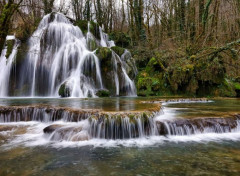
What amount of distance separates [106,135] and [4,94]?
13477 mm

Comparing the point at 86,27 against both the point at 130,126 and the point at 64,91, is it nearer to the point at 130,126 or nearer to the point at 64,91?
the point at 64,91

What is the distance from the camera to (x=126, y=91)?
1415cm

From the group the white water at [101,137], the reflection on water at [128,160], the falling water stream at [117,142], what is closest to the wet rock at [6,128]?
the falling water stream at [117,142]

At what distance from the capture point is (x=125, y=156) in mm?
3027

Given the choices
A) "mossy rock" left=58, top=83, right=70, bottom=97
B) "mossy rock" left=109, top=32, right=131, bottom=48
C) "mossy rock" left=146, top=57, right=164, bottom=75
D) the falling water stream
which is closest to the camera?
the falling water stream

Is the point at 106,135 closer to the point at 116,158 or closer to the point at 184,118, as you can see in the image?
the point at 116,158

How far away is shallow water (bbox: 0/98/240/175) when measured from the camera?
2.50m

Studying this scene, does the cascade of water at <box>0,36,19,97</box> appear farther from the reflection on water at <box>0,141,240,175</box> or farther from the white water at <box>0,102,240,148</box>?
the reflection on water at <box>0,141,240,175</box>

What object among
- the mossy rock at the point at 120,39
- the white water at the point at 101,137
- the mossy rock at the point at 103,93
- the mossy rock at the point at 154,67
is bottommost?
the white water at the point at 101,137

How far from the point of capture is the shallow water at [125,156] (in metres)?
2.50

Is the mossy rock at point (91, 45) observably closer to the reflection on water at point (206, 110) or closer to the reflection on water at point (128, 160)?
the reflection on water at point (206, 110)

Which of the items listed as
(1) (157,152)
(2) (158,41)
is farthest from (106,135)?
(2) (158,41)

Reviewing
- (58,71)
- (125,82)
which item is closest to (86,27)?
(58,71)

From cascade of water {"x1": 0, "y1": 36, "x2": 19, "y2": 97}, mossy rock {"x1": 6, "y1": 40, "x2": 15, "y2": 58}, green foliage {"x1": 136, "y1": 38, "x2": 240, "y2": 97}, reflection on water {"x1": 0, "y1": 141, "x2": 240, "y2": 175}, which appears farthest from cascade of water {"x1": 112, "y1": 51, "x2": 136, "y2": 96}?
reflection on water {"x1": 0, "y1": 141, "x2": 240, "y2": 175}
